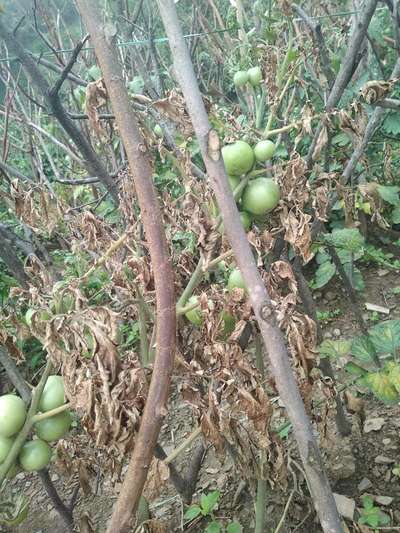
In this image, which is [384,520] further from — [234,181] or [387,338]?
[234,181]

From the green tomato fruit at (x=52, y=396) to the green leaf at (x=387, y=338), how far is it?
0.82 meters

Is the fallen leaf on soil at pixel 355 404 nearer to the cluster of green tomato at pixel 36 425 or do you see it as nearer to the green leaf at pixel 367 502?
the green leaf at pixel 367 502

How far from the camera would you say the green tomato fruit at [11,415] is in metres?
0.84

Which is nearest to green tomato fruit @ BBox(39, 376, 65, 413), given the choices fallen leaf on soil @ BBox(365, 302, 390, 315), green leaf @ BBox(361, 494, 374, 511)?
green leaf @ BBox(361, 494, 374, 511)

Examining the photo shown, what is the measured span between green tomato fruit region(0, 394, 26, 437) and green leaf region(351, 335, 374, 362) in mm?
862

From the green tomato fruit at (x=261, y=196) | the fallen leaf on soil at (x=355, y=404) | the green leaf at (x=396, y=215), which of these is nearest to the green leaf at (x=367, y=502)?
the fallen leaf on soil at (x=355, y=404)

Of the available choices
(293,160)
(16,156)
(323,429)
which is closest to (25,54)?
(293,160)

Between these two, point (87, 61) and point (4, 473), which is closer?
point (4, 473)

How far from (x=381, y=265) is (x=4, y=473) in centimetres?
250

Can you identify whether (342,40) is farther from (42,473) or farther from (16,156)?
(16,156)

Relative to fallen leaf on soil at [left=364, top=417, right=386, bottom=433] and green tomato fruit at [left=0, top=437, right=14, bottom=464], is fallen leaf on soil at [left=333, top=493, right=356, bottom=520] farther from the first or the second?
green tomato fruit at [left=0, top=437, right=14, bottom=464]

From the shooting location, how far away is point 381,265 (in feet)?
9.64

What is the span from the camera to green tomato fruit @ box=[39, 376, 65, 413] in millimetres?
904

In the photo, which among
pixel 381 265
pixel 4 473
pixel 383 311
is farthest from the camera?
pixel 381 265
